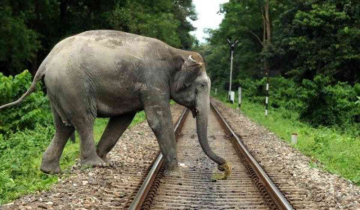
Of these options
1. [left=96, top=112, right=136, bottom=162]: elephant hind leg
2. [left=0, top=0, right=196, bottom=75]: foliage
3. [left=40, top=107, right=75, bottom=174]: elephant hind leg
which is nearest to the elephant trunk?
[left=96, top=112, right=136, bottom=162]: elephant hind leg

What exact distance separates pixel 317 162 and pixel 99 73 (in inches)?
195

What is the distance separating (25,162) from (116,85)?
9.32 ft

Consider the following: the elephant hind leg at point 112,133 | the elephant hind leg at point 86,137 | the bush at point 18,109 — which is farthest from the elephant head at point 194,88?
the bush at point 18,109

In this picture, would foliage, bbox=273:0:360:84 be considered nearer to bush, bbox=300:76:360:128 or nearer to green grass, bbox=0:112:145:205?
bush, bbox=300:76:360:128

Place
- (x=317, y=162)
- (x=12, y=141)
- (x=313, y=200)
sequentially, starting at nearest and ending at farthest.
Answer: (x=313, y=200), (x=317, y=162), (x=12, y=141)

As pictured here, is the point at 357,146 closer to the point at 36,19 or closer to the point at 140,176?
the point at 140,176

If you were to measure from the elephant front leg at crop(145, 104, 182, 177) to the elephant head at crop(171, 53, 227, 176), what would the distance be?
0.35 metres

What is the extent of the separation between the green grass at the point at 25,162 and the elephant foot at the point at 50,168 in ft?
0.30

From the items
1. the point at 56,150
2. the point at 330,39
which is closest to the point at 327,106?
the point at 330,39

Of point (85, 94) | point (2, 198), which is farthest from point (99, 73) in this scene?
point (2, 198)

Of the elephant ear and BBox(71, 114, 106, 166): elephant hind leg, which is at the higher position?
the elephant ear

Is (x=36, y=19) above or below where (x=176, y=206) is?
above

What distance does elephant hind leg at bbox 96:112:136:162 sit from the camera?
27.9 feet

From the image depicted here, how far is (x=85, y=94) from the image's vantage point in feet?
24.6
